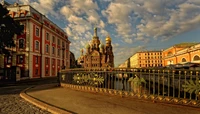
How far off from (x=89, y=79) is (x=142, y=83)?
11.8 feet

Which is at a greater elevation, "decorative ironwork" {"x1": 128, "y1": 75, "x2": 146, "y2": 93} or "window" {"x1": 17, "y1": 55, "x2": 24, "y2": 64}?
"window" {"x1": 17, "y1": 55, "x2": 24, "y2": 64}

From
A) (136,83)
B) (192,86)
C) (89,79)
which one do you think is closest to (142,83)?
(136,83)

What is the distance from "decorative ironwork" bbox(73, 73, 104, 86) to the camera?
Result: 8837mm

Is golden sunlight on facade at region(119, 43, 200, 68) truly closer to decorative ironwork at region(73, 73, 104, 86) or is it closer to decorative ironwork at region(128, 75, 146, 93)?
decorative ironwork at region(73, 73, 104, 86)

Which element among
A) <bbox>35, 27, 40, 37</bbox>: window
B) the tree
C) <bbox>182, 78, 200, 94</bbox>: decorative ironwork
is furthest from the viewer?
<bbox>35, 27, 40, 37</bbox>: window

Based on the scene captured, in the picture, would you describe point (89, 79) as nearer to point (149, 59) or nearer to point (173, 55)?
point (173, 55)

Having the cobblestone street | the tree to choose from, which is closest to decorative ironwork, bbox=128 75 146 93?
the cobblestone street

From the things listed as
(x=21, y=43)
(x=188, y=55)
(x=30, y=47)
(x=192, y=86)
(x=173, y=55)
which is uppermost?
(x=21, y=43)

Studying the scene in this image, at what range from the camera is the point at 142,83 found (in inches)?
278

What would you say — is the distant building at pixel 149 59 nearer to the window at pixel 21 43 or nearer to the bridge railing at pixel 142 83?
the window at pixel 21 43

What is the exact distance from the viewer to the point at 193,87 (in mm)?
5582

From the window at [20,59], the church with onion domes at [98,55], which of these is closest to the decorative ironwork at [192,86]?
the window at [20,59]

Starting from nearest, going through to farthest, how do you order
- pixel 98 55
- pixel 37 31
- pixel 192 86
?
pixel 192 86, pixel 37 31, pixel 98 55

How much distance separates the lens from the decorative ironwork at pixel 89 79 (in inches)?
348
